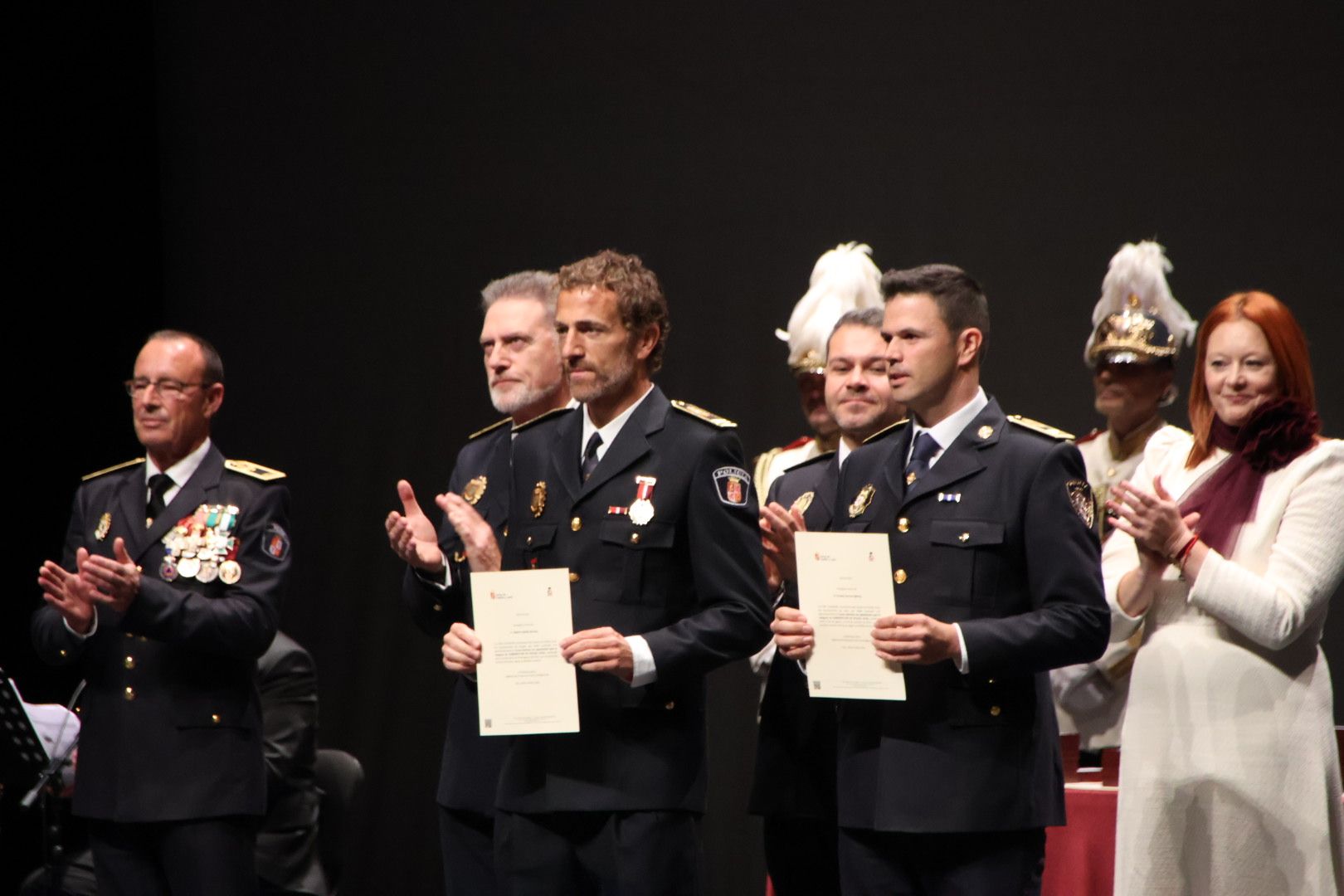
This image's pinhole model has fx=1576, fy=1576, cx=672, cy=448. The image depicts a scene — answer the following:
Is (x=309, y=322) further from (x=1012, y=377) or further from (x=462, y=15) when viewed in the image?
(x=1012, y=377)

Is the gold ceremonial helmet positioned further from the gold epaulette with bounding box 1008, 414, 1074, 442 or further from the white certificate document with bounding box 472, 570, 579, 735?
the white certificate document with bounding box 472, 570, 579, 735

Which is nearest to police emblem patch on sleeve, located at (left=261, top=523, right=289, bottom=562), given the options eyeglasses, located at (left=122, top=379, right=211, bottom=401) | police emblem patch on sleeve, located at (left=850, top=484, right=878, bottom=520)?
eyeglasses, located at (left=122, top=379, right=211, bottom=401)

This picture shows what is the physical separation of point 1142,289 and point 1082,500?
2349mm

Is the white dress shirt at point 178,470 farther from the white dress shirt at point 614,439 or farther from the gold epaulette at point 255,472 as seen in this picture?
the white dress shirt at point 614,439

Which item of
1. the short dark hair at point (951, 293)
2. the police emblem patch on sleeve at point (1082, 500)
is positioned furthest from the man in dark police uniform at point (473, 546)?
the police emblem patch on sleeve at point (1082, 500)

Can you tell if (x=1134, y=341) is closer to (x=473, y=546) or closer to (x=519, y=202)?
(x=473, y=546)

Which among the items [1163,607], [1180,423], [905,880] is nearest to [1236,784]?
[1163,607]

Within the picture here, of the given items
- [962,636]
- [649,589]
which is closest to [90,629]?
[649,589]

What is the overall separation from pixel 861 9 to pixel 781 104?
0.47 m

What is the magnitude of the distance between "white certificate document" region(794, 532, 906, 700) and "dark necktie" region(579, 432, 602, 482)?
0.46 metres

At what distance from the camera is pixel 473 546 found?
325 cm

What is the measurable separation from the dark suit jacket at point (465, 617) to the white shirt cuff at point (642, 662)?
613 mm

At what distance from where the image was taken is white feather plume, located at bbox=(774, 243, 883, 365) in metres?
5.33

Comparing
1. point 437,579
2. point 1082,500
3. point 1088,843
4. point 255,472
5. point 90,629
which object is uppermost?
point 255,472
